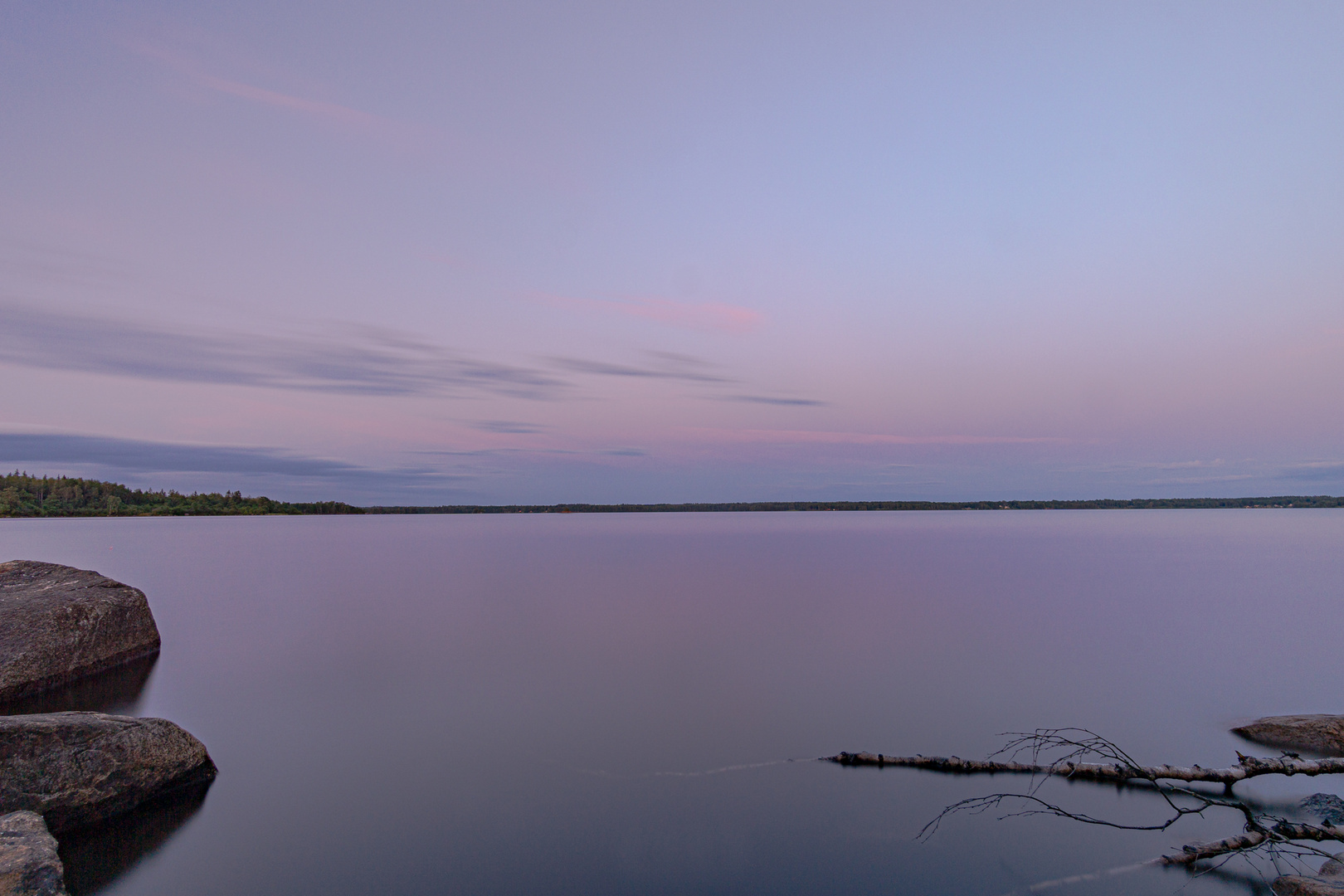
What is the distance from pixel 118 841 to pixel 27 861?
6.14 feet

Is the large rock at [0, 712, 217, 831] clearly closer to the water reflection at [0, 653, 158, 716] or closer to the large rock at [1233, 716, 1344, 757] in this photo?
the water reflection at [0, 653, 158, 716]

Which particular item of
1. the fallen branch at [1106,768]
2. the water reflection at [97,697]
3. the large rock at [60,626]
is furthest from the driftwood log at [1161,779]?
the large rock at [60,626]

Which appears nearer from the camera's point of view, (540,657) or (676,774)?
(676,774)

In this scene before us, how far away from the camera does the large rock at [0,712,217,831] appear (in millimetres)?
6480

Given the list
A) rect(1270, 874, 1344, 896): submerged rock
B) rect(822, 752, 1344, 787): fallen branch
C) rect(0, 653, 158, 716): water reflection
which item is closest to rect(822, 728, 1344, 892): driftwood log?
rect(822, 752, 1344, 787): fallen branch

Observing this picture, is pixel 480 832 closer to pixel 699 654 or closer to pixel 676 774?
pixel 676 774

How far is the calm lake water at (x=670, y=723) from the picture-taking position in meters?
6.81

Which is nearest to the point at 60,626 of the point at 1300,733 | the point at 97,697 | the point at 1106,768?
the point at 97,697

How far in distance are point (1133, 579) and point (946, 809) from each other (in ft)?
102

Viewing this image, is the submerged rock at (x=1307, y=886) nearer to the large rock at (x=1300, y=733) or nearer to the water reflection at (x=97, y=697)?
the large rock at (x=1300, y=733)

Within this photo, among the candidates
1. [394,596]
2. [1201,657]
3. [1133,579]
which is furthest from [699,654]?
[1133,579]

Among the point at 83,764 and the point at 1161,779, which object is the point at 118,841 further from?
the point at 1161,779

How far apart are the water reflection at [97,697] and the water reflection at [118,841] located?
4045 millimetres

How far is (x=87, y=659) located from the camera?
12758mm
